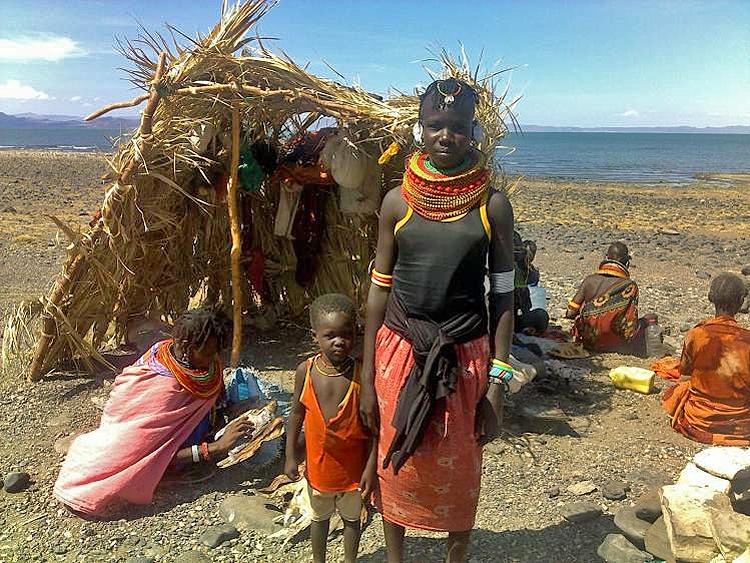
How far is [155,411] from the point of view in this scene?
3.50m

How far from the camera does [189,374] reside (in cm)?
350

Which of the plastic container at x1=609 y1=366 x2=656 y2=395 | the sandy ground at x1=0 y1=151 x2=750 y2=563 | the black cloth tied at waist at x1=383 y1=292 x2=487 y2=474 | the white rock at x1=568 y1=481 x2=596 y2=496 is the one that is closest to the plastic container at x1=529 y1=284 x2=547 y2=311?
the sandy ground at x1=0 y1=151 x2=750 y2=563

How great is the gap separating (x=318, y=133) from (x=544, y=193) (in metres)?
18.5

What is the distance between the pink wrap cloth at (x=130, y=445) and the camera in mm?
3430

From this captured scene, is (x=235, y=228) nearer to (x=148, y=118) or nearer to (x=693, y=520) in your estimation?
(x=148, y=118)

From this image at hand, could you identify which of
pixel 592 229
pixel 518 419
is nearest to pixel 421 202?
pixel 518 419

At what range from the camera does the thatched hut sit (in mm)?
4617

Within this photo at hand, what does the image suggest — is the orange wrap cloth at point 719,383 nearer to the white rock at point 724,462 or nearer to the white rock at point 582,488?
the white rock at point 582,488

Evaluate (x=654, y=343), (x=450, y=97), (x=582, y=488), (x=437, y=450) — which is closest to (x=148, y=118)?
(x=450, y=97)

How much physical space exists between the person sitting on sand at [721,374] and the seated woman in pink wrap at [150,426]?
9.59 feet

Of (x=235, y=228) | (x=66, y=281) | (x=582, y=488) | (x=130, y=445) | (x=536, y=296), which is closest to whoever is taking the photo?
(x=130, y=445)

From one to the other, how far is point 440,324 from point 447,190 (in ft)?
1.53

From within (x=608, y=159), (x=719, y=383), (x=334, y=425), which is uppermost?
(x=334, y=425)

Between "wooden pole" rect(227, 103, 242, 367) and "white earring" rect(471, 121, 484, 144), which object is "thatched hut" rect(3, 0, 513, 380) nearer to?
"wooden pole" rect(227, 103, 242, 367)
